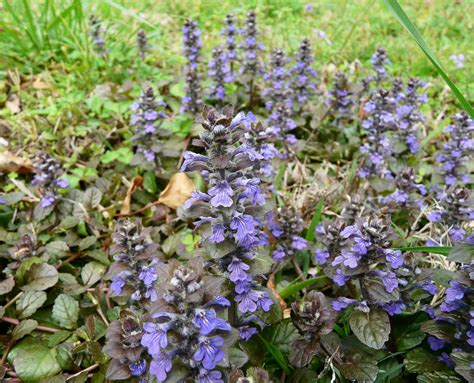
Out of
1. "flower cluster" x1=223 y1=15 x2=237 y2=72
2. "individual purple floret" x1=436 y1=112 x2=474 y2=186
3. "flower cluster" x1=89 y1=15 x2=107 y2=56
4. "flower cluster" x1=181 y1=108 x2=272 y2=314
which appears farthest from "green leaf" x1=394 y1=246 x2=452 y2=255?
"flower cluster" x1=89 y1=15 x2=107 y2=56

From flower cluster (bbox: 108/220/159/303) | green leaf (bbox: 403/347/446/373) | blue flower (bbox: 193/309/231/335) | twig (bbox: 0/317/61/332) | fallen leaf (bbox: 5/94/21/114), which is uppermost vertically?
blue flower (bbox: 193/309/231/335)

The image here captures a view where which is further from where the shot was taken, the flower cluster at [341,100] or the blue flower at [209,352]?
the flower cluster at [341,100]

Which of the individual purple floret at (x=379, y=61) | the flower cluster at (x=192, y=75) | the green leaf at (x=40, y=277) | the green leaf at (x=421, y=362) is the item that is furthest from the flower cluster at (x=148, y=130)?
the green leaf at (x=421, y=362)

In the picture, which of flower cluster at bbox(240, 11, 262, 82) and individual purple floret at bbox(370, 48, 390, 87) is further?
flower cluster at bbox(240, 11, 262, 82)

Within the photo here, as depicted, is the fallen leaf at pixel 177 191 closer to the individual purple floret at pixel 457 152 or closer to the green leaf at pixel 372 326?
the green leaf at pixel 372 326

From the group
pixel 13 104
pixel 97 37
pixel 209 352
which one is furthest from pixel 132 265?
pixel 97 37

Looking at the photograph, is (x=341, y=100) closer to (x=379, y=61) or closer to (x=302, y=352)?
(x=379, y=61)

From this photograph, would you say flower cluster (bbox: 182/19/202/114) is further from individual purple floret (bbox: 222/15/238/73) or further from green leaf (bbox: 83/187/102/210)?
green leaf (bbox: 83/187/102/210)
